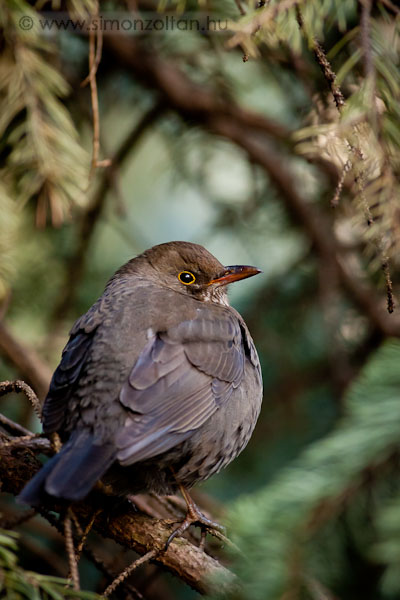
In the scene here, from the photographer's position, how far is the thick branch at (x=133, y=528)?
2488 mm

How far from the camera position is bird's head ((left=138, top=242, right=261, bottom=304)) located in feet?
12.8

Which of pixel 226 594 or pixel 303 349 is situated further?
pixel 303 349

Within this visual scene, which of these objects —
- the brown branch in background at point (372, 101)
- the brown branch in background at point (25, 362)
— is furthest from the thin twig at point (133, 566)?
the brown branch in background at point (25, 362)

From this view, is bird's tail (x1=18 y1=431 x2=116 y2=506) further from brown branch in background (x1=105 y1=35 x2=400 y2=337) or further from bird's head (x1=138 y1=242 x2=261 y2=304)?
brown branch in background (x1=105 y1=35 x2=400 y2=337)

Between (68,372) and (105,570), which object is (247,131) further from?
(105,570)

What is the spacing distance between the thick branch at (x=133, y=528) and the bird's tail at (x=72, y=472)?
232 mm

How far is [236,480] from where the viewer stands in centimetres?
464

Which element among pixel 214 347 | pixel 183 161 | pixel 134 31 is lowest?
pixel 214 347

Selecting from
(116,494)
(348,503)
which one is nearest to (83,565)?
(116,494)

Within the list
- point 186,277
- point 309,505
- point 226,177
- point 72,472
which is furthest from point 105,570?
point 226,177

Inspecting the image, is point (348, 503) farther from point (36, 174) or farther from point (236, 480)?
point (236, 480)

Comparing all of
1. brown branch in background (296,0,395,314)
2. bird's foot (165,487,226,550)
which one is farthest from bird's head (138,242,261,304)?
brown branch in background (296,0,395,314)

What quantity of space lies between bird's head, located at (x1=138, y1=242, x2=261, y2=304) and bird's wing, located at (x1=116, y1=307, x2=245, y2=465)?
1.02 feet

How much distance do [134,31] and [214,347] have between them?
215 cm
